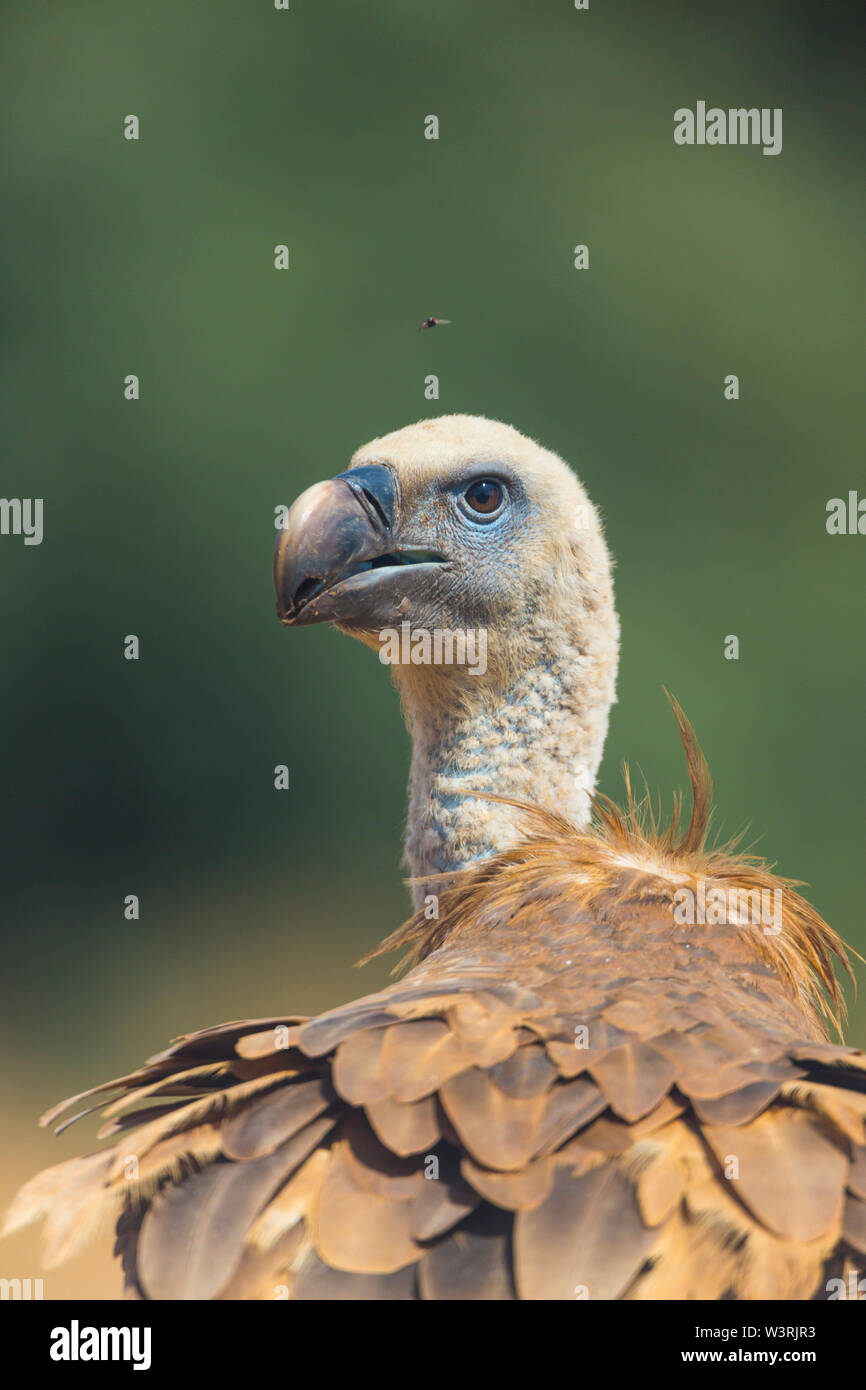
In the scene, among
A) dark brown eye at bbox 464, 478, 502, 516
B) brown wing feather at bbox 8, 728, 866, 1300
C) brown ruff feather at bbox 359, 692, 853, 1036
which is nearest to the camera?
brown wing feather at bbox 8, 728, 866, 1300

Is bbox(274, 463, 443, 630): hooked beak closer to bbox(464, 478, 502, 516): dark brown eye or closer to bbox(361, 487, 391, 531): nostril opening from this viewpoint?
bbox(361, 487, 391, 531): nostril opening

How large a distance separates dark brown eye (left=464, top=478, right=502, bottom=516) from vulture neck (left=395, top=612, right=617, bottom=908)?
0.31 meters

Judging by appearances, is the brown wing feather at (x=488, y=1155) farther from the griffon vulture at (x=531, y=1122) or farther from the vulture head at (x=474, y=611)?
the vulture head at (x=474, y=611)

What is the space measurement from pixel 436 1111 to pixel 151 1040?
553cm

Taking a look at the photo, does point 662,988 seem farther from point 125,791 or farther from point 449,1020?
point 125,791

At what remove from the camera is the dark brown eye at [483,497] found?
10.9ft

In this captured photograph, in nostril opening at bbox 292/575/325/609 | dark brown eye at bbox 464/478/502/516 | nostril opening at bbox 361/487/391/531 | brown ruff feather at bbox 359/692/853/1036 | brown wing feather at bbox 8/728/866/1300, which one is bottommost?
brown wing feather at bbox 8/728/866/1300

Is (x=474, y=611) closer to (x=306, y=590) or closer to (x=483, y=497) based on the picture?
(x=483, y=497)

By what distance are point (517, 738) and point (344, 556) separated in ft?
1.72

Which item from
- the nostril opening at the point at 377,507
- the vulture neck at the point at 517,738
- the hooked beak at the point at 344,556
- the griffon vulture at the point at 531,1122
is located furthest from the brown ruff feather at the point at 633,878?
the nostril opening at the point at 377,507

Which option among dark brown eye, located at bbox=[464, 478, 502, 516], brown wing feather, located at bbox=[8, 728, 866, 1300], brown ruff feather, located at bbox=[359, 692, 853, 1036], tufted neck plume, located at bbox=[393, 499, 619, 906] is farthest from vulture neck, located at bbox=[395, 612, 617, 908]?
brown wing feather, located at bbox=[8, 728, 866, 1300]

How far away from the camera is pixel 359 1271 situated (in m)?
1.76

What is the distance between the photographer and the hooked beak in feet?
10.1

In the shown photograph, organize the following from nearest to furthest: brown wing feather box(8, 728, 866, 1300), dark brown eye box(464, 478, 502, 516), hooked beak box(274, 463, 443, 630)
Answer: brown wing feather box(8, 728, 866, 1300) < hooked beak box(274, 463, 443, 630) < dark brown eye box(464, 478, 502, 516)
